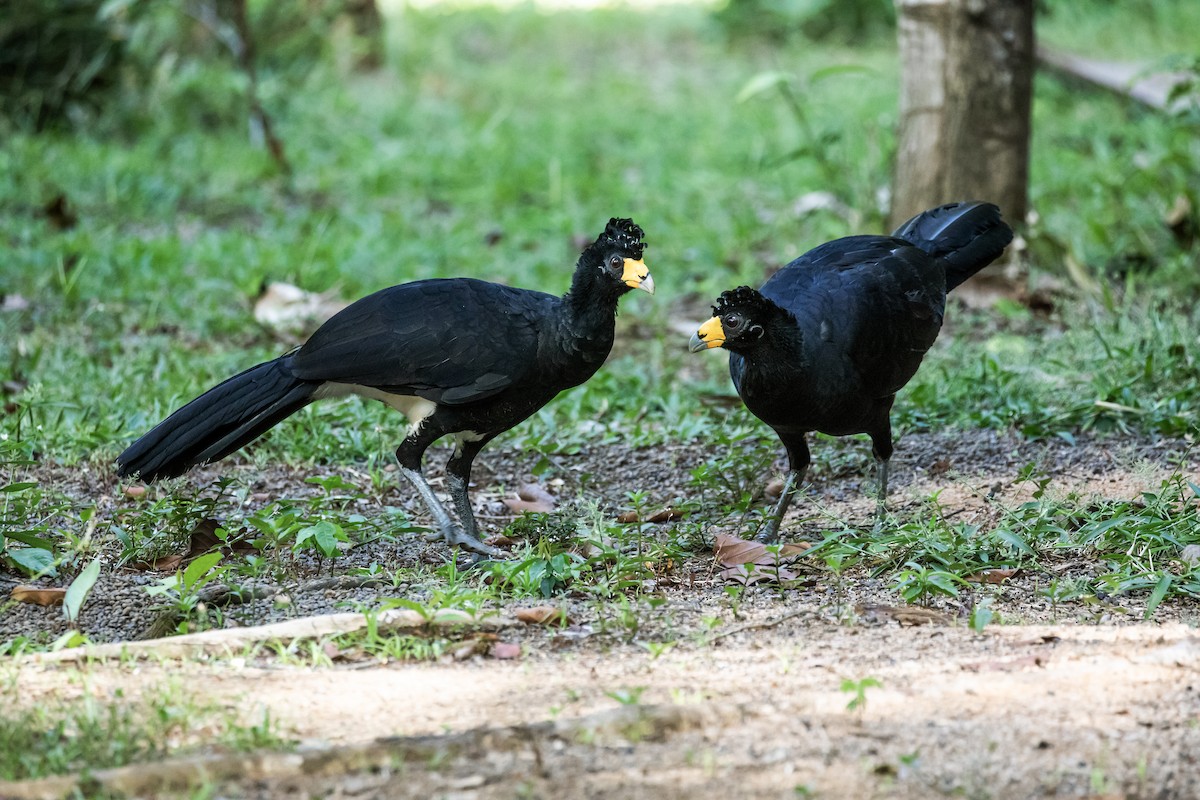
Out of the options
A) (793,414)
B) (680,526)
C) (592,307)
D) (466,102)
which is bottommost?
(680,526)

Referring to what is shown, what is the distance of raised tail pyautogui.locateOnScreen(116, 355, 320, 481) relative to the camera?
4.36 m

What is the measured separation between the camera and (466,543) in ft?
14.4

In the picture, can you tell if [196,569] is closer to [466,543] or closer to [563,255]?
[466,543]

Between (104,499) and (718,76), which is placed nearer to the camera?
(104,499)

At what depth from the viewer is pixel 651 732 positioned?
2.78 m

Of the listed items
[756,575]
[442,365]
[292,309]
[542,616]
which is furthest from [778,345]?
[292,309]

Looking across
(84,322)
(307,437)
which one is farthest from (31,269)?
(307,437)

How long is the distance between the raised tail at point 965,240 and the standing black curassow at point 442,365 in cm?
143

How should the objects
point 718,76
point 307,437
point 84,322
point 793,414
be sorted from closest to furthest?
1. point 793,414
2. point 307,437
3. point 84,322
4. point 718,76

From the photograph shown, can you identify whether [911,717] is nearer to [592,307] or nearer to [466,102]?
[592,307]

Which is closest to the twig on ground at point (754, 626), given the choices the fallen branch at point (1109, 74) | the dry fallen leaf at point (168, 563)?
the dry fallen leaf at point (168, 563)

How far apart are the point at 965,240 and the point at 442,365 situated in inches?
83.9

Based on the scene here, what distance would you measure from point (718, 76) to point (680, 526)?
1023 cm

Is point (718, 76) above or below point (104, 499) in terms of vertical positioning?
above
